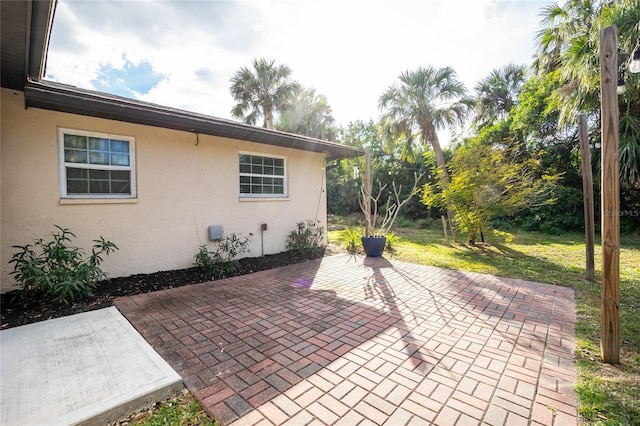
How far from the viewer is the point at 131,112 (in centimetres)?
441

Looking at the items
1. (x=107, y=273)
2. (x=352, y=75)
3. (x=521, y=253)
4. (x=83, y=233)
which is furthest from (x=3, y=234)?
(x=521, y=253)

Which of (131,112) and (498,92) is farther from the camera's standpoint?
(498,92)

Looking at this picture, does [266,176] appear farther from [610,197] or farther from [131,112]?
[610,197]

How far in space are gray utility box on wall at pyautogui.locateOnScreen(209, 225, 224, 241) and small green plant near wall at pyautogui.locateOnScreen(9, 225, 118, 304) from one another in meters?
2.03

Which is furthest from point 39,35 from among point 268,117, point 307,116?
point 307,116

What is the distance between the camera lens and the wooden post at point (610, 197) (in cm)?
246

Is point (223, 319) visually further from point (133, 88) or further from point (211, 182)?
point (133, 88)

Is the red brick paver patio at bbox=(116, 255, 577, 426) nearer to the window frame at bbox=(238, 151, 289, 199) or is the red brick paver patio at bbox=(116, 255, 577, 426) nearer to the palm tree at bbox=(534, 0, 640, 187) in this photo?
the window frame at bbox=(238, 151, 289, 199)

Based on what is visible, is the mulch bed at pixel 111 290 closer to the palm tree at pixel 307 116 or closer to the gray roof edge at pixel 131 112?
the gray roof edge at pixel 131 112

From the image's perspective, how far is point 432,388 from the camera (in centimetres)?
224

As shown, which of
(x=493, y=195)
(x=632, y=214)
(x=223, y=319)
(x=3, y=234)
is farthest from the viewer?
Answer: (x=632, y=214)

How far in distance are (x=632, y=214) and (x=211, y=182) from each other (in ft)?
51.0

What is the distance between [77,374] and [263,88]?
56.0 feet

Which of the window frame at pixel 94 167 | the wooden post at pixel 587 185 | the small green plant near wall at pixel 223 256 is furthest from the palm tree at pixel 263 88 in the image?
the wooden post at pixel 587 185
